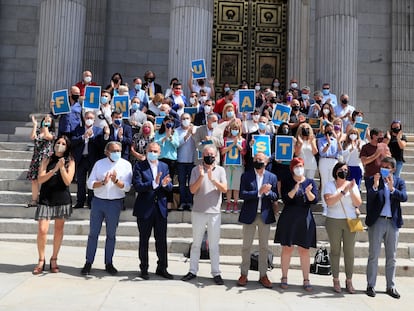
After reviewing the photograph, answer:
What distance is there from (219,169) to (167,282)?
74.9 inches

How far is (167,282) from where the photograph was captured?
6.95 metres

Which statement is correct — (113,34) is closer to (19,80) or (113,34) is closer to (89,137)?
(19,80)

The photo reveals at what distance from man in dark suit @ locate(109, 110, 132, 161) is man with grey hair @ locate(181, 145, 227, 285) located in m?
2.73

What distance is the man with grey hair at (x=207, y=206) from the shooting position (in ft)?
23.5

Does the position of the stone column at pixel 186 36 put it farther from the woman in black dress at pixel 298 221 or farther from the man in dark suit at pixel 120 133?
the woman in black dress at pixel 298 221

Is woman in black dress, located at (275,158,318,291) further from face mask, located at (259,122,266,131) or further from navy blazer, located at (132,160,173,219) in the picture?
face mask, located at (259,122,266,131)

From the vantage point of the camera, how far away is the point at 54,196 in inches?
283

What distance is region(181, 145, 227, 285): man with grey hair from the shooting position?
7.17 m

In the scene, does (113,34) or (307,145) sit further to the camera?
(113,34)

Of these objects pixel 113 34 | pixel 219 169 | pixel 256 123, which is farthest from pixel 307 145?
pixel 113 34

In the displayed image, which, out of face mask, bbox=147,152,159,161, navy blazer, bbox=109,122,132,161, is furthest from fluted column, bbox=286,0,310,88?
face mask, bbox=147,152,159,161

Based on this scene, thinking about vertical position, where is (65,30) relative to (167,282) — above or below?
above

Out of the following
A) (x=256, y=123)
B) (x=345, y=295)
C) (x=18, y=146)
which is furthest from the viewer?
(x=18, y=146)

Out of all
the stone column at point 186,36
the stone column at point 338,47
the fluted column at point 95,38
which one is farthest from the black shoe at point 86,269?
the fluted column at point 95,38
